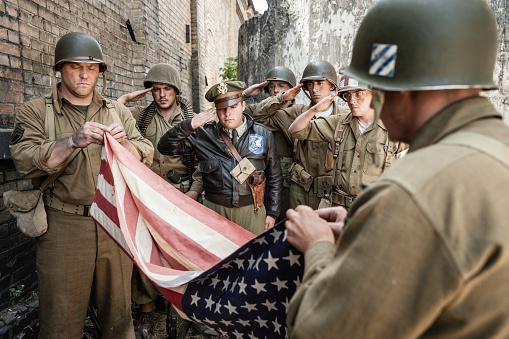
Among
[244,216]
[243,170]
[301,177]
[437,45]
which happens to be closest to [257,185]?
[243,170]

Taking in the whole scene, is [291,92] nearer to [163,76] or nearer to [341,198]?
[341,198]

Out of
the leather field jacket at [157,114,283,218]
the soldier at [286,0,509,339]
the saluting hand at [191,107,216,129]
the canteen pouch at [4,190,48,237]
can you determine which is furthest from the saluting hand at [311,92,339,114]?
the canteen pouch at [4,190,48,237]

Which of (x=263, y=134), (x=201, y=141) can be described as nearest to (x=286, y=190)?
(x=263, y=134)

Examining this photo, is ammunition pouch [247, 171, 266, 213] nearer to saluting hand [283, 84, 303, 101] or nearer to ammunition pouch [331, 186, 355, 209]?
ammunition pouch [331, 186, 355, 209]

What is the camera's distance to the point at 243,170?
10.6 ft

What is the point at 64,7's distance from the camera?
13.8 ft

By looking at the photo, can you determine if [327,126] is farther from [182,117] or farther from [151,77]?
[151,77]

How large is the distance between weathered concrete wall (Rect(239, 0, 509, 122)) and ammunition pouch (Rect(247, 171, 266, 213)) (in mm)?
1596

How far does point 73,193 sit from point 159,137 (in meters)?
1.45

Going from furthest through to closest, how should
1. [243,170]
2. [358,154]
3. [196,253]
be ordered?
[243,170] → [358,154] → [196,253]

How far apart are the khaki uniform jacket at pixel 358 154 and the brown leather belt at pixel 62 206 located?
2076 millimetres

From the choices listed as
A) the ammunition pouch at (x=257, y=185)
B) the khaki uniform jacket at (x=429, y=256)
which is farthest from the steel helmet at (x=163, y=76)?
the khaki uniform jacket at (x=429, y=256)

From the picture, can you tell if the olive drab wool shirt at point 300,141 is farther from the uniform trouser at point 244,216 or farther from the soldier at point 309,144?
the uniform trouser at point 244,216

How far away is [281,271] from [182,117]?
3111mm
